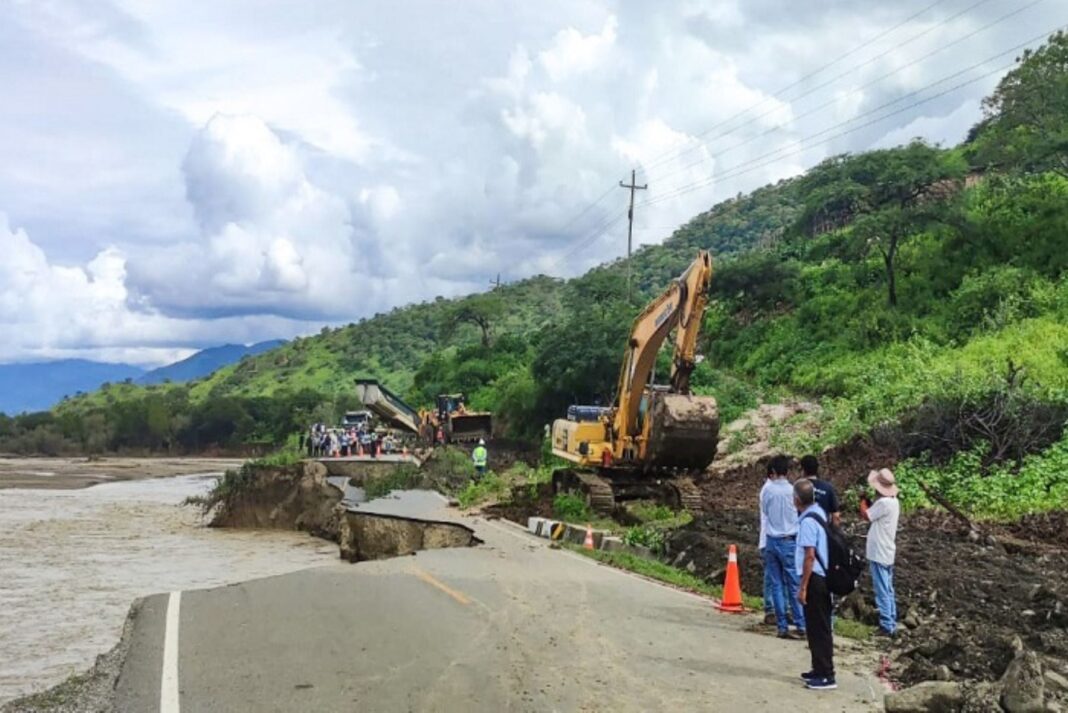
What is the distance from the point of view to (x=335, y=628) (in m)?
11.0

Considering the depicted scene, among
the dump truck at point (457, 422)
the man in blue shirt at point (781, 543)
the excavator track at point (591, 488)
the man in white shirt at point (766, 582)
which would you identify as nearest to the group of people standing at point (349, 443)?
the dump truck at point (457, 422)

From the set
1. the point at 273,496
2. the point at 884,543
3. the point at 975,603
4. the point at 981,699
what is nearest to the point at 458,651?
the point at 884,543

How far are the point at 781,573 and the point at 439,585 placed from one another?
541cm

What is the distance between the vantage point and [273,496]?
37906 millimetres

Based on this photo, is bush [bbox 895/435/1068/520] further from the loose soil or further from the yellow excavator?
the yellow excavator

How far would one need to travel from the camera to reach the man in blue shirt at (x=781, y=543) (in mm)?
10578

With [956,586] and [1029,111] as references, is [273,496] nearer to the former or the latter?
[956,586]

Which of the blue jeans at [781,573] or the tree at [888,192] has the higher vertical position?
the tree at [888,192]

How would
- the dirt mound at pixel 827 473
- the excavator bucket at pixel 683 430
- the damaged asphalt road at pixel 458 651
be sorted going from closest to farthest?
1. the damaged asphalt road at pixel 458 651
2. the excavator bucket at pixel 683 430
3. the dirt mound at pixel 827 473

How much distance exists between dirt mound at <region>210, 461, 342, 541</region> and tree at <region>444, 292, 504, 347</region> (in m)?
37.6

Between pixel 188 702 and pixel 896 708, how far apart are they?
5.89 m

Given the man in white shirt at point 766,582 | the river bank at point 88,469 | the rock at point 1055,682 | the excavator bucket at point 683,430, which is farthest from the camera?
the river bank at point 88,469

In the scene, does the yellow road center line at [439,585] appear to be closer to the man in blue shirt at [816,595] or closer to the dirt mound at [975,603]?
the man in blue shirt at [816,595]

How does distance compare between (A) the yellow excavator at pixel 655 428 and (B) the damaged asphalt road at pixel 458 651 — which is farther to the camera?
(A) the yellow excavator at pixel 655 428
